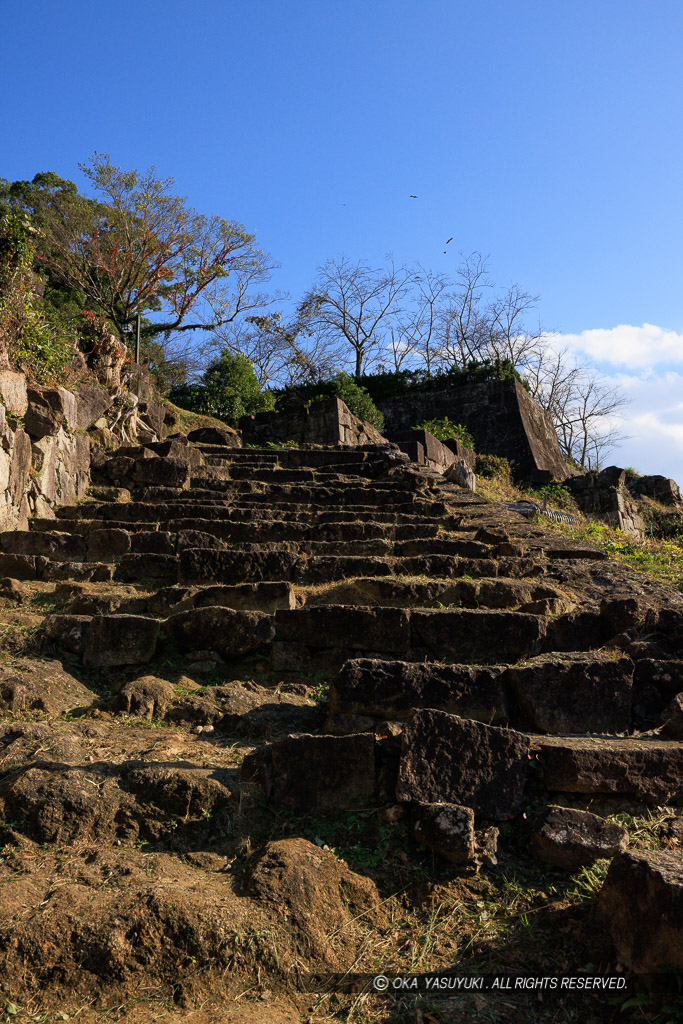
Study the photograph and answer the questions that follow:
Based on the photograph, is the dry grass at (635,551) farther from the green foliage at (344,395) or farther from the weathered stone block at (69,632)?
the green foliage at (344,395)

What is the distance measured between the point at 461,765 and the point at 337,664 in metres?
1.53

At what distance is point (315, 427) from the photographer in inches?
621

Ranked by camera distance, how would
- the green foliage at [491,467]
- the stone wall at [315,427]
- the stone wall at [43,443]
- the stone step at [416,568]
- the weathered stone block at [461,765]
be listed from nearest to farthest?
1. the weathered stone block at [461,765]
2. the stone step at [416,568]
3. the stone wall at [43,443]
4. the stone wall at [315,427]
5. the green foliage at [491,467]

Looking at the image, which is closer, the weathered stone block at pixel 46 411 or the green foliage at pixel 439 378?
the weathered stone block at pixel 46 411

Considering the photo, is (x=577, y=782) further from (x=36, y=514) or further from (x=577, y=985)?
(x=36, y=514)

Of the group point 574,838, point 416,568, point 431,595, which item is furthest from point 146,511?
point 574,838

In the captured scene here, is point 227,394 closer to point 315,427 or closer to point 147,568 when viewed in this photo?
point 315,427

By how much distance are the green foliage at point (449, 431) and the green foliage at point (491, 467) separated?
0.76m

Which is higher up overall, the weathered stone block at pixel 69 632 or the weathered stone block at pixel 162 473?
the weathered stone block at pixel 162 473

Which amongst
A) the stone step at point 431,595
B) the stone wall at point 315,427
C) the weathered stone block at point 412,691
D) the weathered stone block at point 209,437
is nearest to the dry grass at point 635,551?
the stone step at point 431,595

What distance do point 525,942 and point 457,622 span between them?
2.19 metres

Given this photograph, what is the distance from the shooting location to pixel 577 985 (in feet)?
7.89

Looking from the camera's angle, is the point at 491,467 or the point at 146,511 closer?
the point at 146,511

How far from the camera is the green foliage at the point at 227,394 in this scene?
18.0 meters
